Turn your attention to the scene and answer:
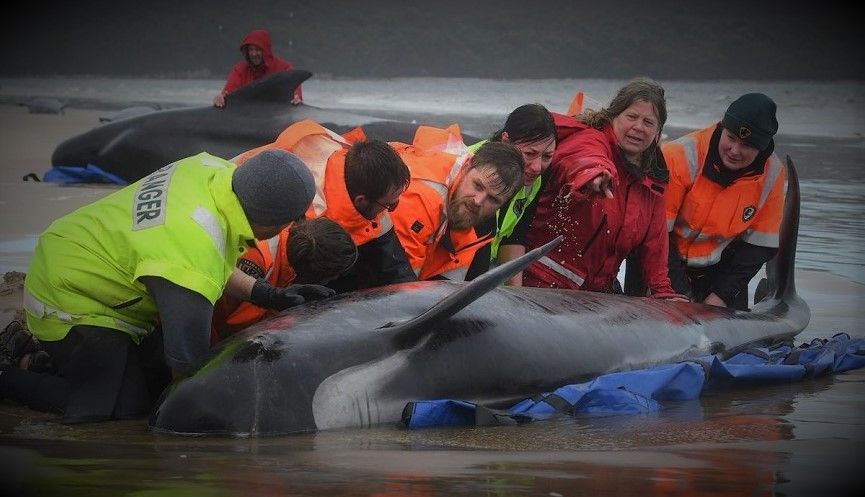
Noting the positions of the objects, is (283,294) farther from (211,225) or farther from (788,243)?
(788,243)

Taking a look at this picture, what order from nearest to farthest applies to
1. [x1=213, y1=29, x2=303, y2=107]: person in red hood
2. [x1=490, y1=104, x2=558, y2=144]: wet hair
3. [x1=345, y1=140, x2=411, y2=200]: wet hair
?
[x1=345, y1=140, x2=411, y2=200]: wet hair → [x1=490, y1=104, x2=558, y2=144]: wet hair → [x1=213, y1=29, x2=303, y2=107]: person in red hood

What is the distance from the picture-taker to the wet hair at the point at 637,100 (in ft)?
29.4

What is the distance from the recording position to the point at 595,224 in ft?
29.0

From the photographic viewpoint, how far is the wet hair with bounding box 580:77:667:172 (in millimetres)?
8969

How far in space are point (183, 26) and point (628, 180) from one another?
163ft

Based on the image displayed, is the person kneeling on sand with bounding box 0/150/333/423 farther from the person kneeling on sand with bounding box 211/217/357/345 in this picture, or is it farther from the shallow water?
the person kneeling on sand with bounding box 211/217/357/345

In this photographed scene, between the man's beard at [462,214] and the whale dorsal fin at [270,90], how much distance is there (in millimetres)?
7884

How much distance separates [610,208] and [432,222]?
5.34 feet

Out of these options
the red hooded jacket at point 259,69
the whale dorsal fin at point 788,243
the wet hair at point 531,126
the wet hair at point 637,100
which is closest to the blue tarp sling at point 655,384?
the whale dorsal fin at point 788,243

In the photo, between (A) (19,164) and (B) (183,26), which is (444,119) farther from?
(B) (183,26)

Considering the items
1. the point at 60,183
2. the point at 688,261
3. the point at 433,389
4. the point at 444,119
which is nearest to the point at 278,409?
the point at 433,389

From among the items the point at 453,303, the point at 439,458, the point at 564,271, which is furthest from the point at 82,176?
the point at 439,458

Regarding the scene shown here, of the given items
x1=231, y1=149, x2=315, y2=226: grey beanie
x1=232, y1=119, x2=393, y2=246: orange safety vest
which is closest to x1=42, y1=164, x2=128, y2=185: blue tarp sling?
x1=232, y1=119, x2=393, y2=246: orange safety vest

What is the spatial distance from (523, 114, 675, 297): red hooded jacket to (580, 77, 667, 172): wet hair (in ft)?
0.34
